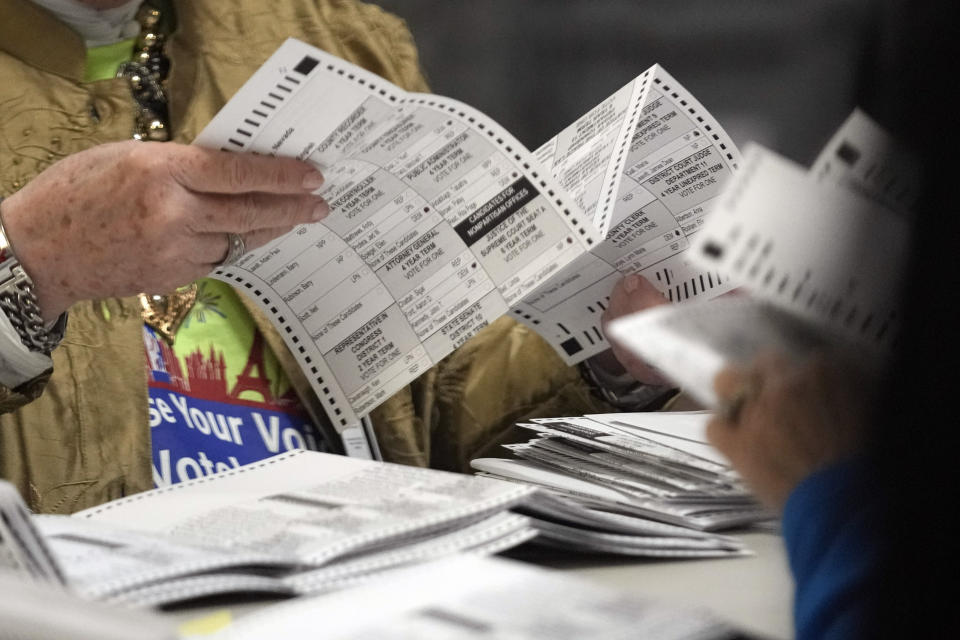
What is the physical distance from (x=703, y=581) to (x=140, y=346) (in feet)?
2.35

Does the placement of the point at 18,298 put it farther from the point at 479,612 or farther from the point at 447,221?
the point at 479,612

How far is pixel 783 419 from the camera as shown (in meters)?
0.43

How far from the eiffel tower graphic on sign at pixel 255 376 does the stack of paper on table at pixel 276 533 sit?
45cm

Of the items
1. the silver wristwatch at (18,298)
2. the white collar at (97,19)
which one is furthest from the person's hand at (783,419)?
the white collar at (97,19)

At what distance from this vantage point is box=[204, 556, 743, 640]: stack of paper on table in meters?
0.40

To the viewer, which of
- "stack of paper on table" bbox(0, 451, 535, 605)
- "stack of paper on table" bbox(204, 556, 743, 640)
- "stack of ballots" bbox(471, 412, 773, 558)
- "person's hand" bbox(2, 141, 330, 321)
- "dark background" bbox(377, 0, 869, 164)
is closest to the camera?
"stack of paper on table" bbox(204, 556, 743, 640)

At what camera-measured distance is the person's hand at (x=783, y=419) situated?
1.37ft

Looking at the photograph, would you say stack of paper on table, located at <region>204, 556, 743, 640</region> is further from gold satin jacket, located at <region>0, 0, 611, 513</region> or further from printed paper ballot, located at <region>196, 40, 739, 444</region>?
gold satin jacket, located at <region>0, 0, 611, 513</region>

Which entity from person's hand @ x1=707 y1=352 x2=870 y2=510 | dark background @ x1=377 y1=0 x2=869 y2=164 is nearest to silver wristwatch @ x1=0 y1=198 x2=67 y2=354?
person's hand @ x1=707 y1=352 x2=870 y2=510

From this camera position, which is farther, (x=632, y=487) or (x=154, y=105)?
(x=154, y=105)

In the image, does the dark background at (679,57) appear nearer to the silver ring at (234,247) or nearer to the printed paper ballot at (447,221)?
the printed paper ballot at (447,221)

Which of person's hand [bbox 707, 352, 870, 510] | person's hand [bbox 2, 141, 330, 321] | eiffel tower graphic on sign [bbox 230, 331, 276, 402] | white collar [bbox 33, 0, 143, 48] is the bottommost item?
eiffel tower graphic on sign [bbox 230, 331, 276, 402]

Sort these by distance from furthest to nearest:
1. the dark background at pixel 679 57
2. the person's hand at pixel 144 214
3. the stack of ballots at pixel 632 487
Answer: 1. the dark background at pixel 679 57
2. the person's hand at pixel 144 214
3. the stack of ballots at pixel 632 487

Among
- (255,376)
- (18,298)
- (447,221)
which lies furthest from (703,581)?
(255,376)
